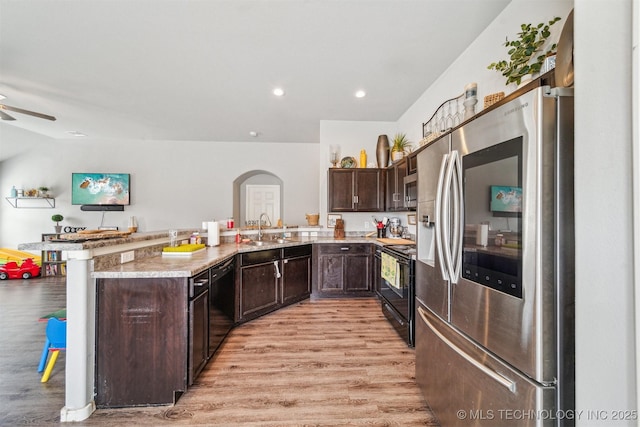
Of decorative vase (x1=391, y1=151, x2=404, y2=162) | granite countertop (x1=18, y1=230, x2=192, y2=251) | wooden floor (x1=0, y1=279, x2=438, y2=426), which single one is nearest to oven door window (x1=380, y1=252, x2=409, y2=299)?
wooden floor (x1=0, y1=279, x2=438, y2=426)

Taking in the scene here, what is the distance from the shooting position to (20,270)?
4.82 meters

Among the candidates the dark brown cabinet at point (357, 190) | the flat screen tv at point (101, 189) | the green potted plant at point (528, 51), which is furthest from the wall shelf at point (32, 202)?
the green potted plant at point (528, 51)

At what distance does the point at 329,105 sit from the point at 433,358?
3.48 m

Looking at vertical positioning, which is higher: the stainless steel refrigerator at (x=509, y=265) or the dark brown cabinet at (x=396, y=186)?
the dark brown cabinet at (x=396, y=186)

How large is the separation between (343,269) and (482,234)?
9.18 ft

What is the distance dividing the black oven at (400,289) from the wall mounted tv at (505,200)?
4.49 ft

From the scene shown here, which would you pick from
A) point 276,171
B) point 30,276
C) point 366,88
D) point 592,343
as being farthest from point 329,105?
point 30,276

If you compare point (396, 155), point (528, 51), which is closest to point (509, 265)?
point (528, 51)

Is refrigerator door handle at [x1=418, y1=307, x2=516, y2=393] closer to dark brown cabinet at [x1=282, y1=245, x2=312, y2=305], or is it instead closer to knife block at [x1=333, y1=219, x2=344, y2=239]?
dark brown cabinet at [x1=282, y1=245, x2=312, y2=305]

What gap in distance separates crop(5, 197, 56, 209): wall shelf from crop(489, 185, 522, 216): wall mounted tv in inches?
308

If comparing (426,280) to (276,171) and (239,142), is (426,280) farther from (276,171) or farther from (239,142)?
(239,142)

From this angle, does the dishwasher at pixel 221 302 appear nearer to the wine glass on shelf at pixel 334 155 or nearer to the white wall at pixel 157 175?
the wine glass on shelf at pixel 334 155

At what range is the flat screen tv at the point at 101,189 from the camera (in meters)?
5.45

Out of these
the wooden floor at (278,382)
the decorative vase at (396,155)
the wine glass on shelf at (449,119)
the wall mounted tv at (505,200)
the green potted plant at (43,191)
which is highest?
the wine glass on shelf at (449,119)
